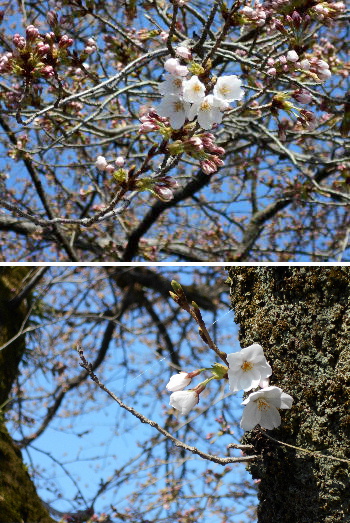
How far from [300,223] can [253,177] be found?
83cm

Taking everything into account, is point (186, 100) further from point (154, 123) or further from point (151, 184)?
point (151, 184)

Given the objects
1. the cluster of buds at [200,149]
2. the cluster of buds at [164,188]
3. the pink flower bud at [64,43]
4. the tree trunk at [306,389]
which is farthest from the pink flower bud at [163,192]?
the pink flower bud at [64,43]

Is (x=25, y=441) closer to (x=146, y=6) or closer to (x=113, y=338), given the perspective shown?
(x=113, y=338)

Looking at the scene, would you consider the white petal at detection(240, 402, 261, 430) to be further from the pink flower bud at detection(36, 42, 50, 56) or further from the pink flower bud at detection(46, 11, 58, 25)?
the pink flower bud at detection(46, 11, 58, 25)

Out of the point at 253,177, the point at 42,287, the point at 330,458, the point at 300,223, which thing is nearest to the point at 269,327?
the point at 330,458

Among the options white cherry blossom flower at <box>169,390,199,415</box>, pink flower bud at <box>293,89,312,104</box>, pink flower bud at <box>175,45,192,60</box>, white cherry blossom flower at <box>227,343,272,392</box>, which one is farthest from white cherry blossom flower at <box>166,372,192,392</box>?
pink flower bud at <box>293,89,312,104</box>

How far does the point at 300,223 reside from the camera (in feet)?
15.3

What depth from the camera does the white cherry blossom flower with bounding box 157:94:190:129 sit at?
127cm

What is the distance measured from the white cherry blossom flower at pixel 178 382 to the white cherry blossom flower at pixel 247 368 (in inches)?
A: 4.5

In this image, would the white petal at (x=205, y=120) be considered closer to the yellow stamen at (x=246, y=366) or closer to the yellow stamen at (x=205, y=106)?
the yellow stamen at (x=205, y=106)

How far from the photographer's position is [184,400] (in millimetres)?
978

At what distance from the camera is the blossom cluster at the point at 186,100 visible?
1213 mm

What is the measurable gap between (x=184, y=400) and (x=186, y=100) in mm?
611

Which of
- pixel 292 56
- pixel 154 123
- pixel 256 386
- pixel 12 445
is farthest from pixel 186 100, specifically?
pixel 12 445
